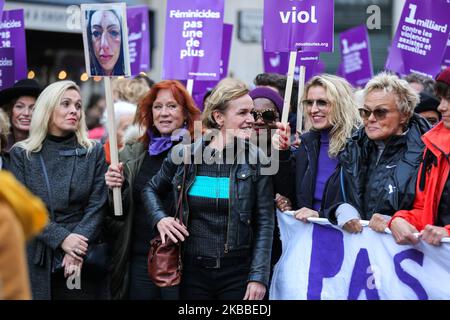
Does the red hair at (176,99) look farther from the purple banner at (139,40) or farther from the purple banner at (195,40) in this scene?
the purple banner at (139,40)

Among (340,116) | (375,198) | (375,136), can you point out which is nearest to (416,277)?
(375,198)

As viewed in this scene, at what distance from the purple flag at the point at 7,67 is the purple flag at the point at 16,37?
14 centimetres

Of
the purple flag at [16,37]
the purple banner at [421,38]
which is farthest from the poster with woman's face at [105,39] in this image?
the purple banner at [421,38]

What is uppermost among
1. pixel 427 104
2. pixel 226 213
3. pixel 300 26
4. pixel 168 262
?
pixel 300 26

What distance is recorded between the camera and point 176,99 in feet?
20.0

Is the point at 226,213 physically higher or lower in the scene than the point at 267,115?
lower

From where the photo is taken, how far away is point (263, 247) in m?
5.03

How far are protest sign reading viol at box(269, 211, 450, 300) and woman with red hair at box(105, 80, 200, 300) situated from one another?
91 cm

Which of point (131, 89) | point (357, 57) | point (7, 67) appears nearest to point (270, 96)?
point (7, 67)

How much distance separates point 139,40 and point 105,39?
9.91 ft

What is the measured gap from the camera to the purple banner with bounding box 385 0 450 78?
726cm

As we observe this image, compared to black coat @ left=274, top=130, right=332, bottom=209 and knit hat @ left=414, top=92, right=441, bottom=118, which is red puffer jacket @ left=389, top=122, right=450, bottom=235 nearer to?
black coat @ left=274, top=130, right=332, bottom=209

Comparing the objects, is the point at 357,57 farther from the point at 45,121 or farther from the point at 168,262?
the point at 168,262
